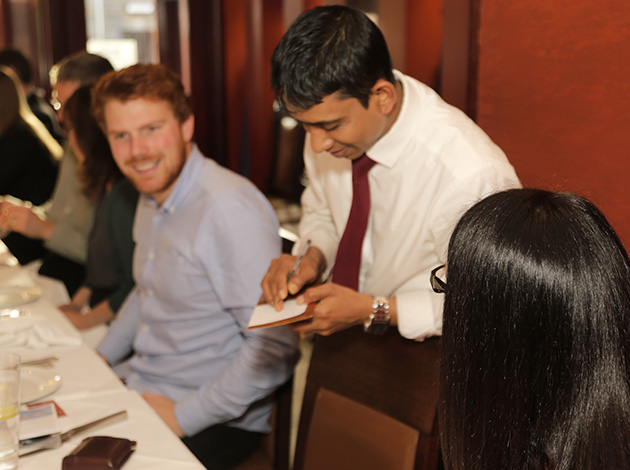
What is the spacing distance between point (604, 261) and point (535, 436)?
0.79 ft

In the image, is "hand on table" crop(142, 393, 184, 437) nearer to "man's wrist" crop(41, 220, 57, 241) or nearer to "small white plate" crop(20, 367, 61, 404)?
"small white plate" crop(20, 367, 61, 404)

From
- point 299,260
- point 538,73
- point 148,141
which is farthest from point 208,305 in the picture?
point 538,73

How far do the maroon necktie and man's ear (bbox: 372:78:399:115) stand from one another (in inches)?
6.2

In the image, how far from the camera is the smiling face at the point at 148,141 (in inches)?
82.7

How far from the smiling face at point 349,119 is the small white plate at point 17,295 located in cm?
112

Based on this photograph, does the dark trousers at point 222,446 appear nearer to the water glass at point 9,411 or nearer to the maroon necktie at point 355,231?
the maroon necktie at point 355,231

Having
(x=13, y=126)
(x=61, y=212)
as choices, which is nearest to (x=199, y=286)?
(x=61, y=212)

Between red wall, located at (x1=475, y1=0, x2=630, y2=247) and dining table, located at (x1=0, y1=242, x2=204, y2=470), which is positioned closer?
dining table, located at (x1=0, y1=242, x2=204, y2=470)

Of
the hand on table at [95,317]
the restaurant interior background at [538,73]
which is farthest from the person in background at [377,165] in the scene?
the hand on table at [95,317]

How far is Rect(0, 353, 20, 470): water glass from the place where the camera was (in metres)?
1.18

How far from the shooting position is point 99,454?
125 cm

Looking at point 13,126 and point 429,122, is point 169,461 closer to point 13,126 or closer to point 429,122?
point 429,122

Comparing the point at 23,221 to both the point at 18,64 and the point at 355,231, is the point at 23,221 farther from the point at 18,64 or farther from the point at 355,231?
the point at 18,64

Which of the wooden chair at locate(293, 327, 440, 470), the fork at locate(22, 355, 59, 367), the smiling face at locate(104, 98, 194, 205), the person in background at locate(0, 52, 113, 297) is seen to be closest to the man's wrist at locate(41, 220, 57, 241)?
the person in background at locate(0, 52, 113, 297)
